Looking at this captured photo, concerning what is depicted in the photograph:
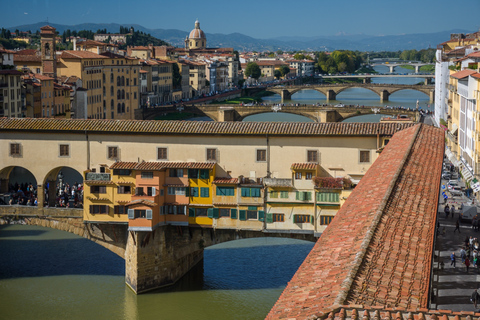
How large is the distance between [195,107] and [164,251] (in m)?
42.2

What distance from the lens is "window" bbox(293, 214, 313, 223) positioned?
19225 mm

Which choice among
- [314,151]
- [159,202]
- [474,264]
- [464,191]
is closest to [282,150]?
[314,151]

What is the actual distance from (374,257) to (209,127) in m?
13.4

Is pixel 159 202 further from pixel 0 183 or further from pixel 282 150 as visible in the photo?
pixel 0 183

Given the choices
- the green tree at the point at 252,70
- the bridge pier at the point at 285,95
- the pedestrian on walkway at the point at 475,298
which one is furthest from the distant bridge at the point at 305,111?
the green tree at the point at 252,70

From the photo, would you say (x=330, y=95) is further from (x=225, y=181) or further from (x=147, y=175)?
(x=147, y=175)

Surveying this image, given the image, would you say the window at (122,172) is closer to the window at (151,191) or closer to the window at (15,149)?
the window at (151,191)

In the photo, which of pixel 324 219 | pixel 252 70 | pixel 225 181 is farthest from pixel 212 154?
pixel 252 70

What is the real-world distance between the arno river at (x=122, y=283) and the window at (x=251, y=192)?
229 cm

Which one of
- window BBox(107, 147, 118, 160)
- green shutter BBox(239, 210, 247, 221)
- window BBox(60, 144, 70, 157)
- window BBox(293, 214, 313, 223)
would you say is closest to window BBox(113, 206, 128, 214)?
window BBox(107, 147, 118, 160)

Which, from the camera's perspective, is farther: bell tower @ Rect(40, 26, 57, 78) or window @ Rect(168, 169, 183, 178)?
bell tower @ Rect(40, 26, 57, 78)

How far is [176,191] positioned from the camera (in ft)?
65.9

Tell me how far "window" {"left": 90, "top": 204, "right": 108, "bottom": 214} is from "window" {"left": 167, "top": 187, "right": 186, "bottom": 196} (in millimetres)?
1664

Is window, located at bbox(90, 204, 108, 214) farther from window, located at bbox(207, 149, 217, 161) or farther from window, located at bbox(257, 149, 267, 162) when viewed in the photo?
window, located at bbox(257, 149, 267, 162)
